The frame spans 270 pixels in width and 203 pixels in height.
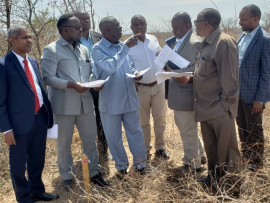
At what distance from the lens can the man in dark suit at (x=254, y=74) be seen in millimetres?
3383

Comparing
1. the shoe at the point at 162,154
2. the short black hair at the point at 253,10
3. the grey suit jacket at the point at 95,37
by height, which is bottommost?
the shoe at the point at 162,154

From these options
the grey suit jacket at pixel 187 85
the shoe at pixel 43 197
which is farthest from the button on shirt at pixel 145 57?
the shoe at pixel 43 197

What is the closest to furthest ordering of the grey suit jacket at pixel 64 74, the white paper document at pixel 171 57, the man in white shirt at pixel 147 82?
the white paper document at pixel 171 57
the grey suit jacket at pixel 64 74
the man in white shirt at pixel 147 82

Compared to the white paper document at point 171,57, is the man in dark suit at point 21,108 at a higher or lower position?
lower

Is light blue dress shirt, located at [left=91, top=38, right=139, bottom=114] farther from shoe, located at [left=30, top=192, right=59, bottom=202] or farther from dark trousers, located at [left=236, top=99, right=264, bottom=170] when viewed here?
dark trousers, located at [left=236, top=99, right=264, bottom=170]

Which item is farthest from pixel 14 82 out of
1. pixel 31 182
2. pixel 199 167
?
pixel 199 167

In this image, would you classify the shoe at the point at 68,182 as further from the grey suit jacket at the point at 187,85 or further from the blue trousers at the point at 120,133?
the grey suit jacket at the point at 187,85

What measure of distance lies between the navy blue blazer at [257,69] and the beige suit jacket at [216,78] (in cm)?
62

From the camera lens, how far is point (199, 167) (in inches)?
155

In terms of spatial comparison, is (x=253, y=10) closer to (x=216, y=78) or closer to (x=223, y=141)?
(x=216, y=78)

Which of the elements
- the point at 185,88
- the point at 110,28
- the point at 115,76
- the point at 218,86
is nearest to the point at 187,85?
the point at 185,88

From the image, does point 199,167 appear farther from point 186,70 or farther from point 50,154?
point 50,154

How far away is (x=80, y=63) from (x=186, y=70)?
4.08 ft

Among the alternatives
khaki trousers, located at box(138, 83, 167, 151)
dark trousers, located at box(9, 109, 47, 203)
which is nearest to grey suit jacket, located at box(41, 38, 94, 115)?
dark trousers, located at box(9, 109, 47, 203)
